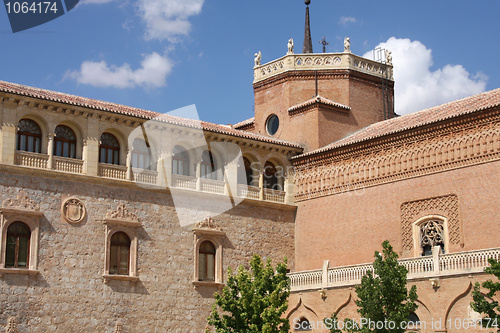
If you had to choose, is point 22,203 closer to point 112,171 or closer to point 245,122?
point 112,171

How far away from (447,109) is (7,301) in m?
14.8

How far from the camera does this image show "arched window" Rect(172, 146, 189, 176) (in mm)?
25219

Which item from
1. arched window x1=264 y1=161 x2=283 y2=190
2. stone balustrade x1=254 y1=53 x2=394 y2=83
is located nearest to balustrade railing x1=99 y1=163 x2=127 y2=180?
arched window x1=264 y1=161 x2=283 y2=190

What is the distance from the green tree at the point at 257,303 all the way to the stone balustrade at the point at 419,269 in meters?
2.42

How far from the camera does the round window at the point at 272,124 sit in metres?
31.0

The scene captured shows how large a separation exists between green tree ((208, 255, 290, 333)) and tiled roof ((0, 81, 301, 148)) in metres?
6.91

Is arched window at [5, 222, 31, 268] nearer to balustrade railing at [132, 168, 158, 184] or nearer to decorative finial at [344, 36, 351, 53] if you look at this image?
balustrade railing at [132, 168, 158, 184]

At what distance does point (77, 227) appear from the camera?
22359 millimetres

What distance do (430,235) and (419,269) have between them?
2218 mm

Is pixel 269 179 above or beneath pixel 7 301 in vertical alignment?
above

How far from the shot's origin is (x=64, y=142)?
23.0 metres

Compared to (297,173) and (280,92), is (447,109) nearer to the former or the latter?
(297,173)

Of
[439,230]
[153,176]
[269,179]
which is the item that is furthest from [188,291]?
[439,230]

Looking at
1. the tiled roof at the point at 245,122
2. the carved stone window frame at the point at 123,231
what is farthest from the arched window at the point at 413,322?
the tiled roof at the point at 245,122
